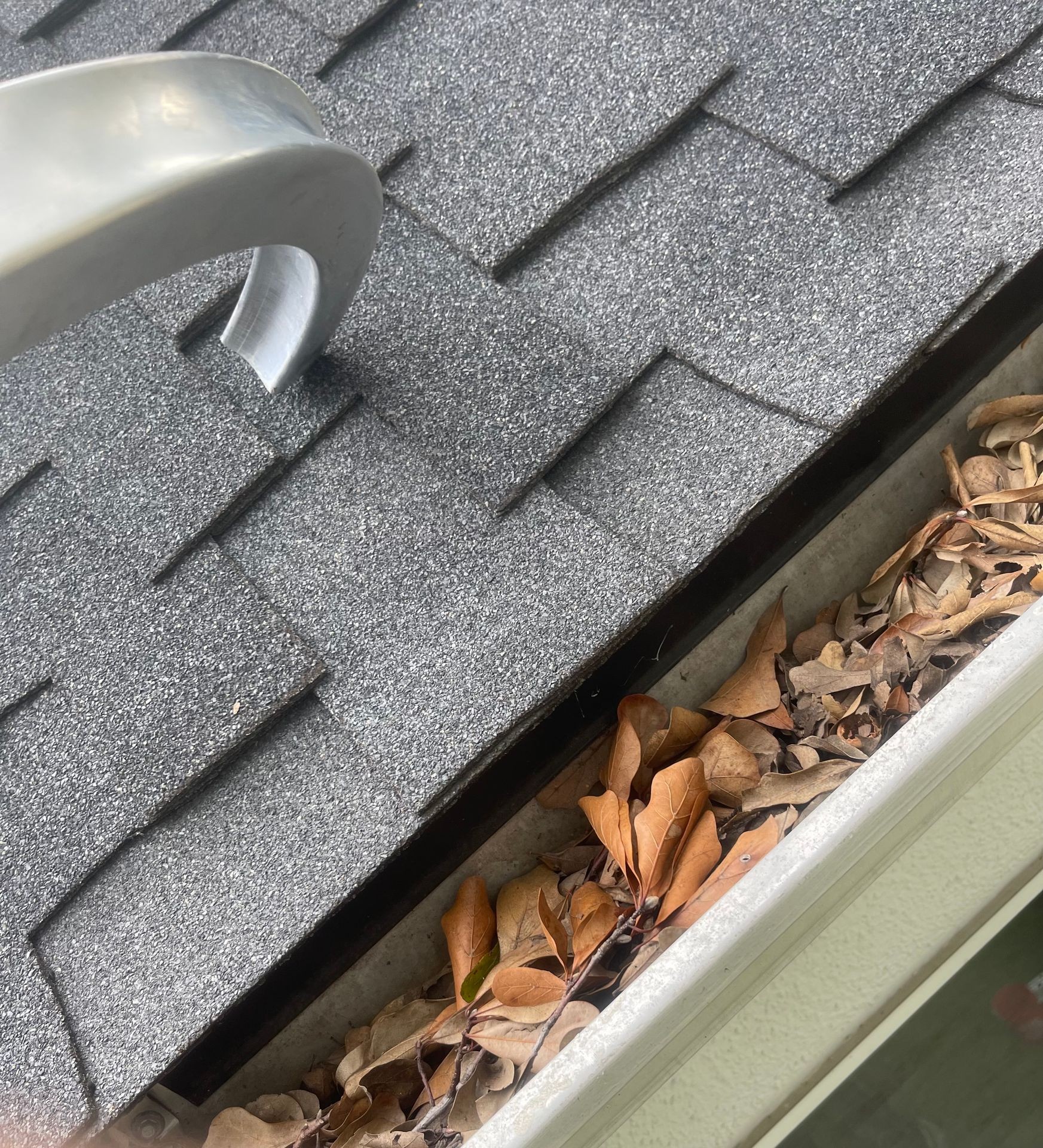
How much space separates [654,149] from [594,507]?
33 cm

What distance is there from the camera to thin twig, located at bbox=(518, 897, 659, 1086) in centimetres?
66

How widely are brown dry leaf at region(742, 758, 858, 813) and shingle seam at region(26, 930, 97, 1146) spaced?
0.54 m

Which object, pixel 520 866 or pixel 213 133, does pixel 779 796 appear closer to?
pixel 520 866

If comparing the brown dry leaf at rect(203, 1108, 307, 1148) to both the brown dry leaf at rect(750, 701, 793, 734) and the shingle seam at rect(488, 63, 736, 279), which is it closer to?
the brown dry leaf at rect(750, 701, 793, 734)

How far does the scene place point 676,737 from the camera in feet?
2.63

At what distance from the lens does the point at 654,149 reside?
0.80m

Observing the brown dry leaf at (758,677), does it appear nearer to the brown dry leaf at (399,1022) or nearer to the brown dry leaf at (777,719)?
the brown dry leaf at (777,719)

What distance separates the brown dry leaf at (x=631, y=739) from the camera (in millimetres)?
782

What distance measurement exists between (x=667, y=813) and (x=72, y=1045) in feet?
1.59

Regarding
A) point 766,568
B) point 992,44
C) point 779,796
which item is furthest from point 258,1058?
point 992,44

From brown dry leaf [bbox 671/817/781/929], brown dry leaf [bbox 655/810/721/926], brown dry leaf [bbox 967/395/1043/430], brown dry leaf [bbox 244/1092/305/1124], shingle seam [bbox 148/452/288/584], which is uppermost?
shingle seam [bbox 148/452/288/584]

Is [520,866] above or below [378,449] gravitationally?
below

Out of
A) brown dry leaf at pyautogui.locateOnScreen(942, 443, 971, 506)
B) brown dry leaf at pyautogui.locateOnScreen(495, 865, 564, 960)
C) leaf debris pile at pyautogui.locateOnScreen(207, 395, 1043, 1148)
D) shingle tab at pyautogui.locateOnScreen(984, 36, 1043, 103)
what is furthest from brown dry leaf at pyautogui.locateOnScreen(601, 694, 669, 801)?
shingle tab at pyautogui.locateOnScreen(984, 36, 1043, 103)

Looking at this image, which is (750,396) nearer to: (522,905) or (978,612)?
(978,612)
